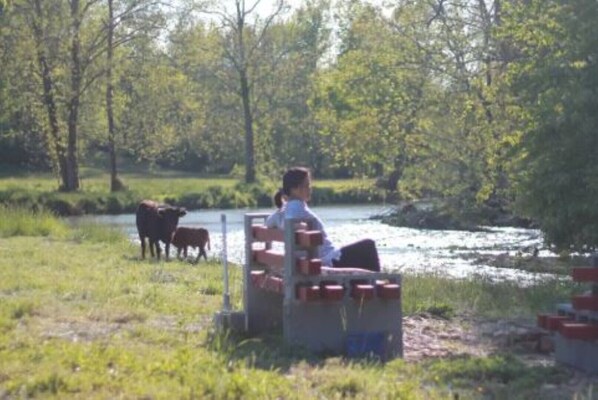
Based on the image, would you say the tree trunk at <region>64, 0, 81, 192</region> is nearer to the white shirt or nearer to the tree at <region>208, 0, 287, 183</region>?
the tree at <region>208, 0, 287, 183</region>

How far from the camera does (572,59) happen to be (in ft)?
54.3

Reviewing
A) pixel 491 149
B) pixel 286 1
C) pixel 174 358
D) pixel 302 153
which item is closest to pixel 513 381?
pixel 174 358

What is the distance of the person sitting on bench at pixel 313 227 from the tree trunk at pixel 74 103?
37.3m

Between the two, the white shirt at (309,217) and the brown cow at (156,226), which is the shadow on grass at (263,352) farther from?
the brown cow at (156,226)

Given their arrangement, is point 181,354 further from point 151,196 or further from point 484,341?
point 151,196

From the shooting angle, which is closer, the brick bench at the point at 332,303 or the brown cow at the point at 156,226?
the brick bench at the point at 332,303

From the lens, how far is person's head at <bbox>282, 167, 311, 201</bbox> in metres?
10.2

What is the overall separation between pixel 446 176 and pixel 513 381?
20193 mm

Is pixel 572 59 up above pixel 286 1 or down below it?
below

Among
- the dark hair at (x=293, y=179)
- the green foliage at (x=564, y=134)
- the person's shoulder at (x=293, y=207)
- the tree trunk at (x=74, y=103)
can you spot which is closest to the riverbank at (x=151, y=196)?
the tree trunk at (x=74, y=103)

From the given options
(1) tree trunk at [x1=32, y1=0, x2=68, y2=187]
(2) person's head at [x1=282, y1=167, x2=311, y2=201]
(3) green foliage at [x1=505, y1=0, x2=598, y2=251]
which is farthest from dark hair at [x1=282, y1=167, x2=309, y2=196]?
(1) tree trunk at [x1=32, y1=0, x2=68, y2=187]

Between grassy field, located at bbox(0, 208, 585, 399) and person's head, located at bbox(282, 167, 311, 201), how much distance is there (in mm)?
1267

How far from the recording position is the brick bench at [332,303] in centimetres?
918

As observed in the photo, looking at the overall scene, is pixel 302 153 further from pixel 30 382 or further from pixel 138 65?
pixel 30 382
